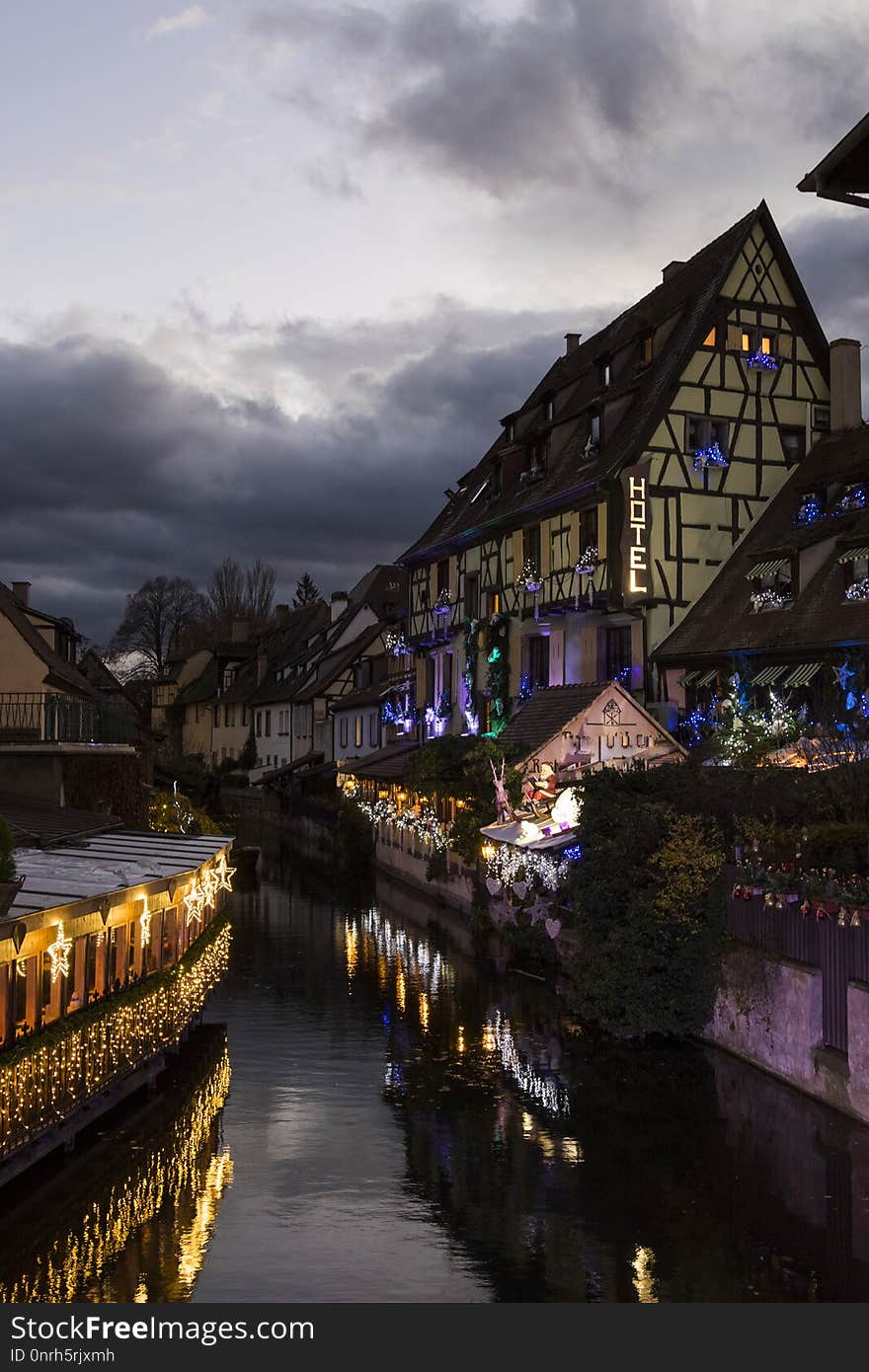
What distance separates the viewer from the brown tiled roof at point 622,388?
36.2m

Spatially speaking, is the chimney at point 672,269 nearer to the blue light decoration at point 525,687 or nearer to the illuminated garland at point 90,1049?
the blue light decoration at point 525,687

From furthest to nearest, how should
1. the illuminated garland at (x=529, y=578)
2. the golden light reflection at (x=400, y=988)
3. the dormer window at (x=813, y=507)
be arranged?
the illuminated garland at (x=529, y=578)
the dormer window at (x=813, y=507)
the golden light reflection at (x=400, y=988)

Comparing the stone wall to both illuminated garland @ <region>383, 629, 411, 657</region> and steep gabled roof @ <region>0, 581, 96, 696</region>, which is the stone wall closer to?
steep gabled roof @ <region>0, 581, 96, 696</region>

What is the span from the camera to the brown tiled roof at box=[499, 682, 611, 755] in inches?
1229

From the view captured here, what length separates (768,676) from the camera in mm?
30125

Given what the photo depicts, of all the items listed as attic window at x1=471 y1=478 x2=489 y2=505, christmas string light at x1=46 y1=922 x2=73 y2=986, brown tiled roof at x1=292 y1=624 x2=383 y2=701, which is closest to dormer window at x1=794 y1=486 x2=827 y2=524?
attic window at x1=471 y1=478 x2=489 y2=505

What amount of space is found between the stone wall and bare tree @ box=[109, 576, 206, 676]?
80409mm

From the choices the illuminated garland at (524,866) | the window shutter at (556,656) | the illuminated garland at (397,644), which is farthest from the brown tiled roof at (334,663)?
the illuminated garland at (524,866)

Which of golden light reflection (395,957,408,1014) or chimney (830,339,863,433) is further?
chimney (830,339,863,433)

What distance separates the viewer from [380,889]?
42312mm

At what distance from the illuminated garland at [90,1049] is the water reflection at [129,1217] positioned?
66 cm

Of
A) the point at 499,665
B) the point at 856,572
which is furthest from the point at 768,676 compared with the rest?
the point at 499,665

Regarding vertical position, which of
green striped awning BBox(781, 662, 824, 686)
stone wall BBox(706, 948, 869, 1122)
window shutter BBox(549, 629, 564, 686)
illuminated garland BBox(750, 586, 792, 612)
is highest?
illuminated garland BBox(750, 586, 792, 612)

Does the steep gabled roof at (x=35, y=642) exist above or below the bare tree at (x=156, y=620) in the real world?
below
